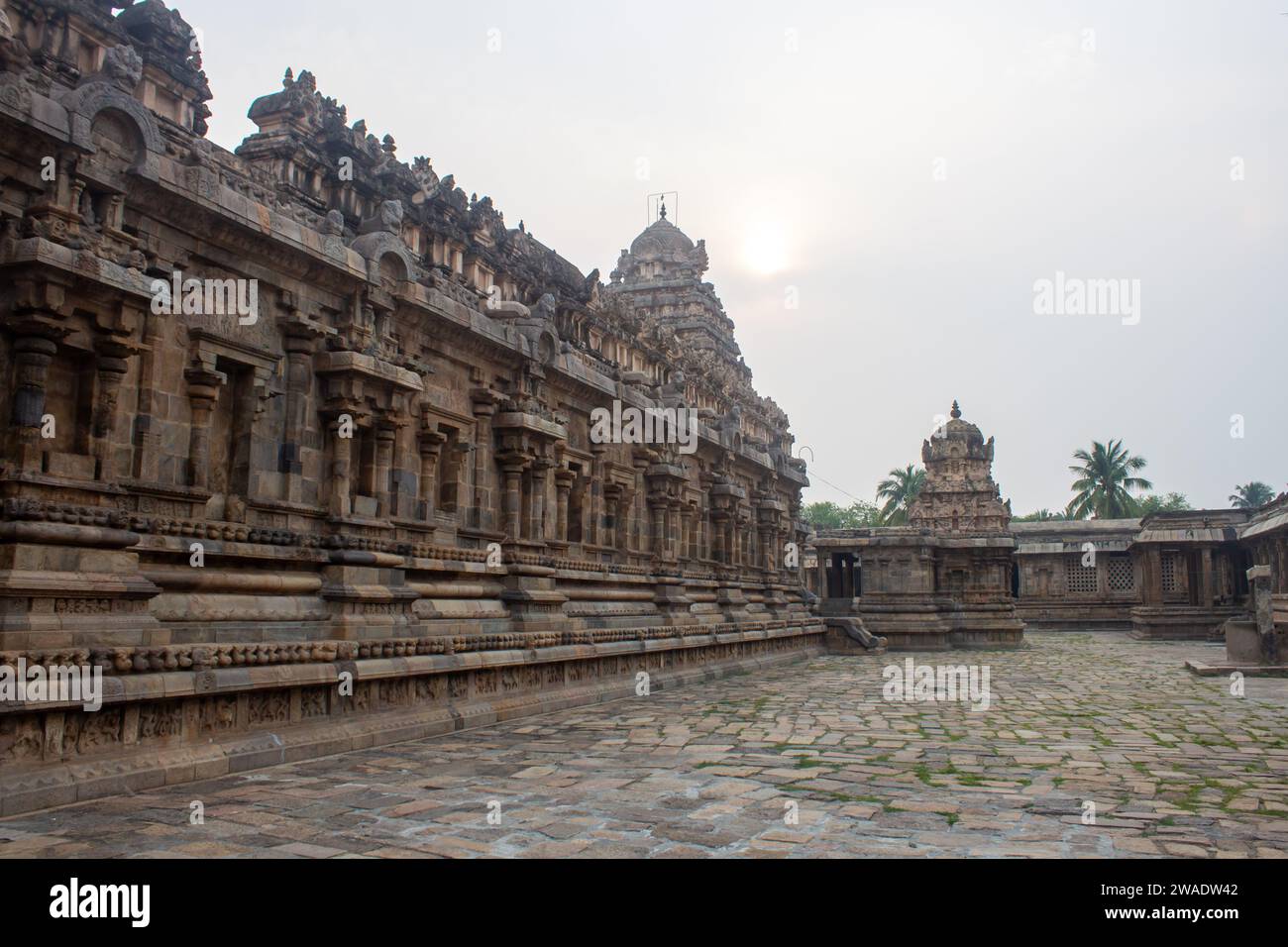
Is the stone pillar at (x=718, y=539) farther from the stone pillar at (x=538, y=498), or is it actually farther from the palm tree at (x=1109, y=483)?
the palm tree at (x=1109, y=483)

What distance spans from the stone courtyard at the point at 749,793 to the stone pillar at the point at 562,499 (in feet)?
13.4

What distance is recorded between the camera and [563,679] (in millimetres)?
13844

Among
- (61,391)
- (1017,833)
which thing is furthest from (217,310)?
(1017,833)

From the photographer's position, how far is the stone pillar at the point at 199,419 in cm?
891

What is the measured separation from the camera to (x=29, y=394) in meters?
7.31

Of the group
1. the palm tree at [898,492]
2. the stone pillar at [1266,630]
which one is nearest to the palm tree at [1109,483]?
the palm tree at [898,492]

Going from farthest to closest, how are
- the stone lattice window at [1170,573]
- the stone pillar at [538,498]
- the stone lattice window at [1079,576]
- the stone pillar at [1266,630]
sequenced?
1. the stone lattice window at [1079,576]
2. the stone lattice window at [1170,573]
3. the stone pillar at [1266,630]
4. the stone pillar at [538,498]

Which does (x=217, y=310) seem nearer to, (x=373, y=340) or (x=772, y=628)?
(x=373, y=340)

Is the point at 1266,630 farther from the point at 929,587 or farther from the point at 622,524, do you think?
the point at 622,524

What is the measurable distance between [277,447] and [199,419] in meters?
1.14

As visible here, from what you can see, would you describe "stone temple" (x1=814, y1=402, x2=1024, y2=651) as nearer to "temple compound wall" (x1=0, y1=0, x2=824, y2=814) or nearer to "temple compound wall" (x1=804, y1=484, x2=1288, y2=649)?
"temple compound wall" (x1=804, y1=484, x2=1288, y2=649)

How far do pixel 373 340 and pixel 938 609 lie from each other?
→ 2853cm

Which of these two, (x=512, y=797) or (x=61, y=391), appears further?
(x=61, y=391)

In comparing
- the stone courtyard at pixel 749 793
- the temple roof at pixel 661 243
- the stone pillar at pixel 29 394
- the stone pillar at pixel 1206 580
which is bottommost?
the stone courtyard at pixel 749 793
